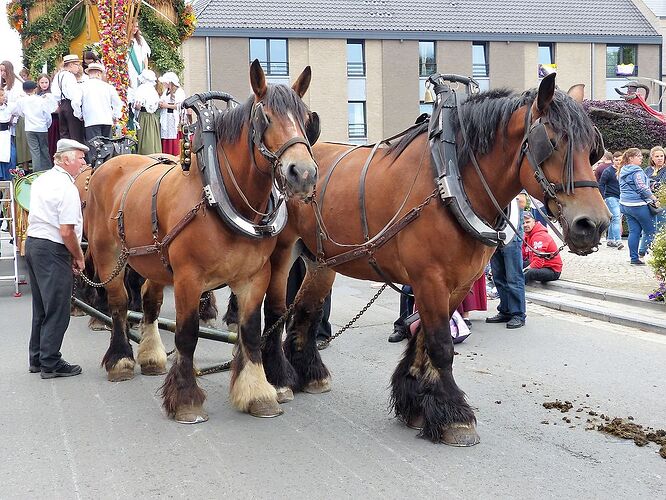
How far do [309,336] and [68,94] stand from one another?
19.1 ft

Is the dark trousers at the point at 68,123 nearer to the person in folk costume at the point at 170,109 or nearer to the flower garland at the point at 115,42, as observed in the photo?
the flower garland at the point at 115,42

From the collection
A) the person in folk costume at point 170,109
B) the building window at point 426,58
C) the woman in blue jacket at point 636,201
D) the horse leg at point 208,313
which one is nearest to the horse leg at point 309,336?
the horse leg at point 208,313

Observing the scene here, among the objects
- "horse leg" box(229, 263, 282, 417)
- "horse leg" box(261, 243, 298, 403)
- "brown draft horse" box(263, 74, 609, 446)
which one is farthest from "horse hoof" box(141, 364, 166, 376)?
"brown draft horse" box(263, 74, 609, 446)

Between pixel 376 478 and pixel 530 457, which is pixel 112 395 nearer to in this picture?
pixel 376 478

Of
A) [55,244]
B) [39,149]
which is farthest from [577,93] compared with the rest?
[39,149]

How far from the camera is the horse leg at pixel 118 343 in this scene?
579 centimetres

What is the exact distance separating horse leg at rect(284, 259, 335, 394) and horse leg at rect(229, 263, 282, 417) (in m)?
0.58

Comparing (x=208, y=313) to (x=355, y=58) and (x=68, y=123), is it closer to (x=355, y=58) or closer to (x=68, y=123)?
(x=68, y=123)

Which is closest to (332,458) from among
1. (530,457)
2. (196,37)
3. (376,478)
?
(376,478)

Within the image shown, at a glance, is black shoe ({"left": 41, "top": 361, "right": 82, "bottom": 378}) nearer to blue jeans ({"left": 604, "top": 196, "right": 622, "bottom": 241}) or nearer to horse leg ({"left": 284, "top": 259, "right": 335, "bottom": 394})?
horse leg ({"left": 284, "top": 259, "right": 335, "bottom": 394})

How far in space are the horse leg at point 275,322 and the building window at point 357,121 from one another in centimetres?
2809

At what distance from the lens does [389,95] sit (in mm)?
32781

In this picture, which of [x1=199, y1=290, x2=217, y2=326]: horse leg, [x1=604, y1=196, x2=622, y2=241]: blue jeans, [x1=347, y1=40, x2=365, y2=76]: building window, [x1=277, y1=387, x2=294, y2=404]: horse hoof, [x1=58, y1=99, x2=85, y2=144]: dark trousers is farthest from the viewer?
[x1=347, y1=40, x2=365, y2=76]: building window

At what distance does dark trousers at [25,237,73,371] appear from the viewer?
589cm
